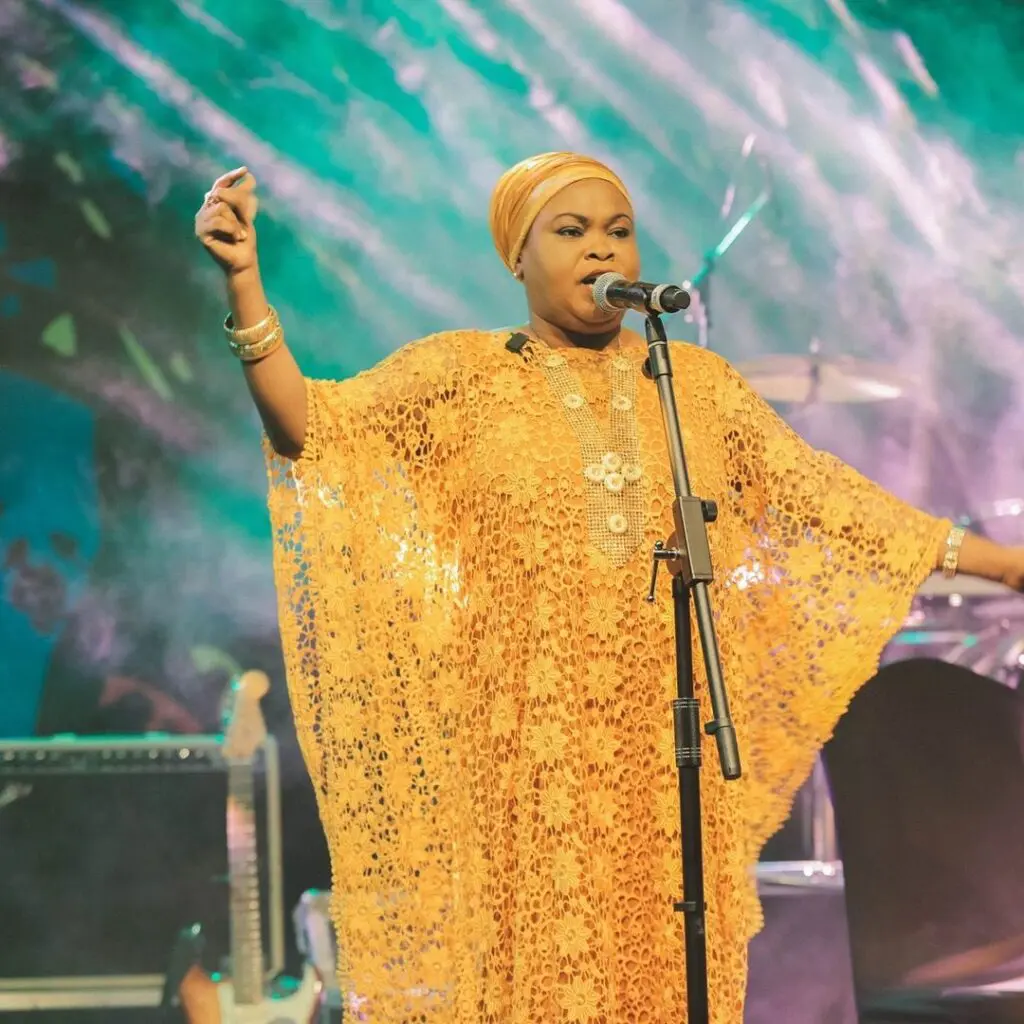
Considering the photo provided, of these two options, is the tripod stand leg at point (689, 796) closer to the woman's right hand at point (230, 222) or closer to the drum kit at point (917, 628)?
the woman's right hand at point (230, 222)

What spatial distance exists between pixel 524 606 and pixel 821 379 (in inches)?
57.2

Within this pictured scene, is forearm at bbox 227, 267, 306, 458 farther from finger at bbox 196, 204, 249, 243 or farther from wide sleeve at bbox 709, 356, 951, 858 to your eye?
wide sleeve at bbox 709, 356, 951, 858

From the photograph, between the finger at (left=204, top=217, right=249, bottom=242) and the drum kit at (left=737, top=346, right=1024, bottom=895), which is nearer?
the finger at (left=204, top=217, right=249, bottom=242)

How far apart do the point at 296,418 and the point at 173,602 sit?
1.21 metres

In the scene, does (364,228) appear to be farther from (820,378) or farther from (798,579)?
(798,579)

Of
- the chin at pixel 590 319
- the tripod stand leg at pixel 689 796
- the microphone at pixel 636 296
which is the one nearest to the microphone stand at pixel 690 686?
the tripod stand leg at pixel 689 796

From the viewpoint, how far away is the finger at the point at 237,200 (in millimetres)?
1720

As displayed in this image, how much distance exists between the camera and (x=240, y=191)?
5.67 feet

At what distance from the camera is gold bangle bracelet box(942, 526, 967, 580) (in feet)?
7.22

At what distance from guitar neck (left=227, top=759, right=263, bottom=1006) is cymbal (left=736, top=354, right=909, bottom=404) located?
1.43 m

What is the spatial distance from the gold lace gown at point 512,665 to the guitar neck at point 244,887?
82 cm

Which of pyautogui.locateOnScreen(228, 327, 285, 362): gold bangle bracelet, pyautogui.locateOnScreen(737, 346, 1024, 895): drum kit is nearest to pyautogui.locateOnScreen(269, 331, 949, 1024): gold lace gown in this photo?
pyautogui.locateOnScreen(228, 327, 285, 362): gold bangle bracelet

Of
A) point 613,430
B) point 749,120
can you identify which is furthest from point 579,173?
point 749,120

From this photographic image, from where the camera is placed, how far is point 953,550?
220 cm
